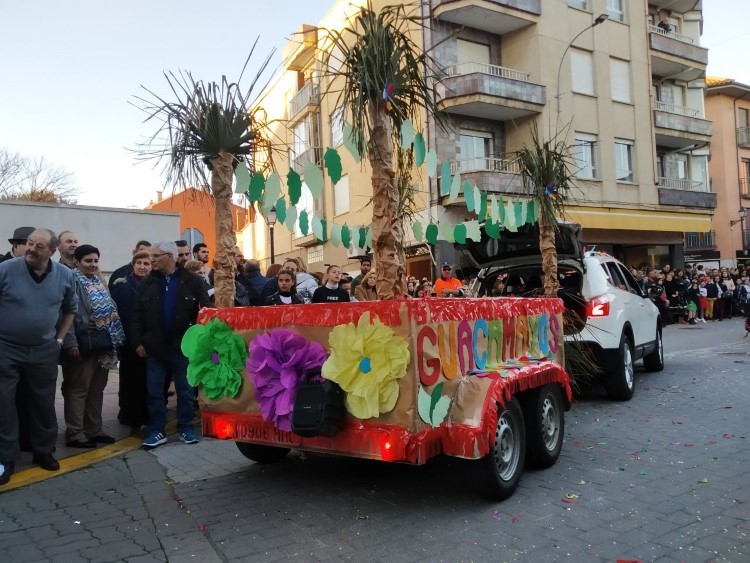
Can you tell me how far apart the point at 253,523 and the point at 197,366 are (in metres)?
1.30

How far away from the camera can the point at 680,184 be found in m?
29.3

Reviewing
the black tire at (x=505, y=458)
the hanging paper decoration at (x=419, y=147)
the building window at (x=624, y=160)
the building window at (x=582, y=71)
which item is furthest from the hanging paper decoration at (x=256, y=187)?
the building window at (x=624, y=160)

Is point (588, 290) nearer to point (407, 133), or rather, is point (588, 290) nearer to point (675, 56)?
point (407, 133)

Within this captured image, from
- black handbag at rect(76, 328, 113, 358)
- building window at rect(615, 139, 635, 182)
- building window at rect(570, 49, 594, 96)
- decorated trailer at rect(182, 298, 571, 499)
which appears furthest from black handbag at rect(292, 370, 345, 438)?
building window at rect(615, 139, 635, 182)

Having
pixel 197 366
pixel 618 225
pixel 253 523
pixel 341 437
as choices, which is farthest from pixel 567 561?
pixel 618 225

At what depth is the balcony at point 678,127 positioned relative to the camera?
27500 millimetres

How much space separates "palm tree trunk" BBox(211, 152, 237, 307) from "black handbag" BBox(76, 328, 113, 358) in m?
1.32

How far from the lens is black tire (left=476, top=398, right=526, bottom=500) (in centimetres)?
415

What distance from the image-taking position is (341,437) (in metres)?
4.08

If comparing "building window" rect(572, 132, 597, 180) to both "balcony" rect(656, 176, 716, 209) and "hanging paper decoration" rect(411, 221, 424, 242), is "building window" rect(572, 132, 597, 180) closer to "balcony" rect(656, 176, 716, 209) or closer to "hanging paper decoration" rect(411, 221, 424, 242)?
"balcony" rect(656, 176, 716, 209)

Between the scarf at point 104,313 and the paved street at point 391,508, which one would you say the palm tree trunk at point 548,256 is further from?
the scarf at point 104,313

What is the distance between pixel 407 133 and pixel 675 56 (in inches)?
1094

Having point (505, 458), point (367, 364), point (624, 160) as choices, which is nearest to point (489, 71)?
point (624, 160)

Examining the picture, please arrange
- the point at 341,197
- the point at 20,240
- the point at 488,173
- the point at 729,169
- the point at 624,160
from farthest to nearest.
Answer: the point at 729,169, the point at 341,197, the point at 624,160, the point at 488,173, the point at 20,240
